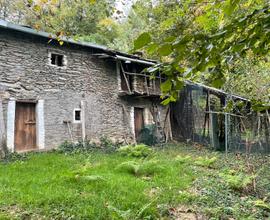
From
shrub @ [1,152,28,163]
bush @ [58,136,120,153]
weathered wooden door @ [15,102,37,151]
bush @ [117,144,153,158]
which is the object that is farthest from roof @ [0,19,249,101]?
shrub @ [1,152,28,163]

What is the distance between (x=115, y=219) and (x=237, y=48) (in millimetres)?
3267

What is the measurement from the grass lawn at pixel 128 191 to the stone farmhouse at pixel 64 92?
181 cm

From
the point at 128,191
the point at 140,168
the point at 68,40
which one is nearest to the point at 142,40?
the point at 128,191

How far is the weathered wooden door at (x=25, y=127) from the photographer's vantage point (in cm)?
888

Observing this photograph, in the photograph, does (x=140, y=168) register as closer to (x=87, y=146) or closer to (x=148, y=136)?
(x=87, y=146)

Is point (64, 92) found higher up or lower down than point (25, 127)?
higher up

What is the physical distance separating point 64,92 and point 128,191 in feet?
19.6

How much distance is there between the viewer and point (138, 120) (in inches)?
510

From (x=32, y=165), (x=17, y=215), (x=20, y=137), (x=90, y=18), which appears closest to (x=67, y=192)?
(x=17, y=215)

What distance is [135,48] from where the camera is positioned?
102 centimetres

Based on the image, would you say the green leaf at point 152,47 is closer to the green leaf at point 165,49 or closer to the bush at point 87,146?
the green leaf at point 165,49

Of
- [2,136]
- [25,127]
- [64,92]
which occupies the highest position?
[64,92]

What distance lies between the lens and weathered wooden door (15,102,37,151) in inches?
349

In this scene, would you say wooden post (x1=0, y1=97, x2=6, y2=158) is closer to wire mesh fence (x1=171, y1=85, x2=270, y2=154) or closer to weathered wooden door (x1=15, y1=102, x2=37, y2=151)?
weathered wooden door (x1=15, y1=102, x2=37, y2=151)
